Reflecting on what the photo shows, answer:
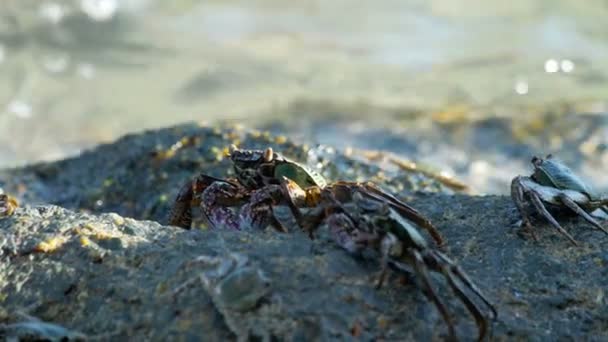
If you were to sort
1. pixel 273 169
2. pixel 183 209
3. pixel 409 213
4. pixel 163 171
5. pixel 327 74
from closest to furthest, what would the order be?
pixel 409 213, pixel 273 169, pixel 183 209, pixel 163 171, pixel 327 74

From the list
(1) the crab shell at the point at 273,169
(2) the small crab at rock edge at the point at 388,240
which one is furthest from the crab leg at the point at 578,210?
(1) the crab shell at the point at 273,169

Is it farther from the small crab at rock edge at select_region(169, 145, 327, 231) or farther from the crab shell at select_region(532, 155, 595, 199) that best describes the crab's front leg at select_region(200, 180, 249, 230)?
the crab shell at select_region(532, 155, 595, 199)

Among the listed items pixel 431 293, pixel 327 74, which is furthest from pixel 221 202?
pixel 327 74

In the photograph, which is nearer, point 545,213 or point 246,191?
point 545,213

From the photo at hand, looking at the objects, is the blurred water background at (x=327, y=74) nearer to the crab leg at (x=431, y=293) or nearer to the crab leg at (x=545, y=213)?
the crab leg at (x=545, y=213)

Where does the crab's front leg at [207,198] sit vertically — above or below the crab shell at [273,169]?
below

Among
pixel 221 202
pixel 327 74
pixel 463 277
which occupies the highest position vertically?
pixel 463 277

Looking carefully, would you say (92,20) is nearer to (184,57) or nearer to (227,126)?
(184,57)

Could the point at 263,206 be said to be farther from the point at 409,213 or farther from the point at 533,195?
the point at 533,195
